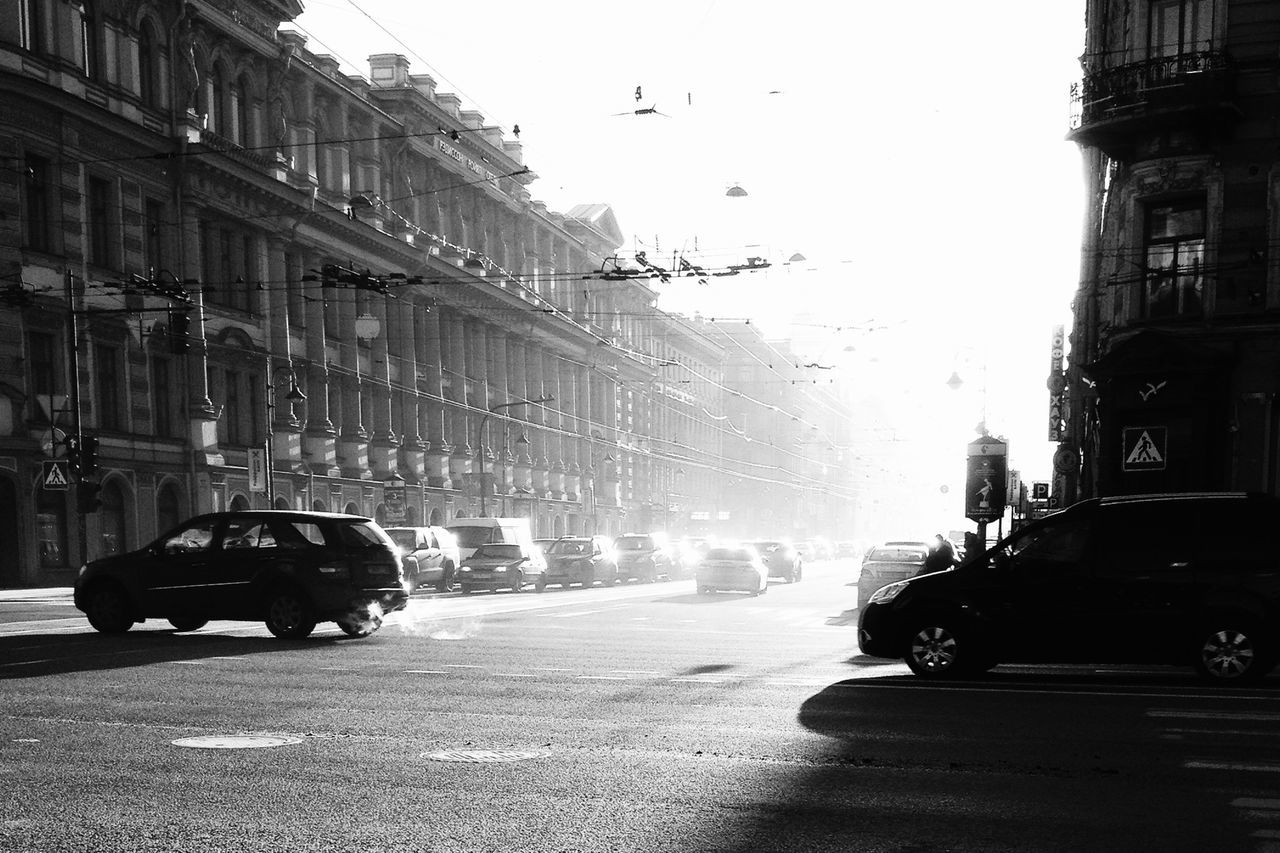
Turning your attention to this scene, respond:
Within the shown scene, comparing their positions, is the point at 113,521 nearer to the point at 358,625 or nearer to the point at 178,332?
the point at 178,332

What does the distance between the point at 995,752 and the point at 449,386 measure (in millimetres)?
56631

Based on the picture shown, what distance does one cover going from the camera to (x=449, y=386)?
211 ft

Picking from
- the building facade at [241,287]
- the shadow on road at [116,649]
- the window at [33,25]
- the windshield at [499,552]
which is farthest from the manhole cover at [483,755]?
the window at [33,25]

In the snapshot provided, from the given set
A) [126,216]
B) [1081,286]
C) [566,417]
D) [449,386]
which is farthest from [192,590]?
[566,417]

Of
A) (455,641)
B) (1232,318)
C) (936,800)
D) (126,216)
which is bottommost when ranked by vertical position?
(455,641)

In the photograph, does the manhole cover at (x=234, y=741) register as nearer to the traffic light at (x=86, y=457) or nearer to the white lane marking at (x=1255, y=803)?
the white lane marking at (x=1255, y=803)

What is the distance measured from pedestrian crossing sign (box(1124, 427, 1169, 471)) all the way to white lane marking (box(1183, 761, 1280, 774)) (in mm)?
16874

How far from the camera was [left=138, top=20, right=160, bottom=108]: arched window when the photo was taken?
139ft

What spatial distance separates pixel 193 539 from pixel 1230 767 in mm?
14286

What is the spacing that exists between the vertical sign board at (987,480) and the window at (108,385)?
26008mm

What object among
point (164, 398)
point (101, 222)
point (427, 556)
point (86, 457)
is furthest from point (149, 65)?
point (427, 556)

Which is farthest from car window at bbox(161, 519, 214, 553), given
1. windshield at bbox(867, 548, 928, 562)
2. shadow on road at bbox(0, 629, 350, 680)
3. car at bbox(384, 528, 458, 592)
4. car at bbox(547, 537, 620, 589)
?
car at bbox(547, 537, 620, 589)

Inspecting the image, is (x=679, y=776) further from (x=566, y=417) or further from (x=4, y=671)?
(x=566, y=417)

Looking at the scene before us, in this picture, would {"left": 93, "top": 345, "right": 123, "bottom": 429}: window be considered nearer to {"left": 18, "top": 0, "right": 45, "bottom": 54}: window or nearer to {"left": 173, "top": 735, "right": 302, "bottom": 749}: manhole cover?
{"left": 18, "top": 0, "right": 45, "bottom": 54}: window
